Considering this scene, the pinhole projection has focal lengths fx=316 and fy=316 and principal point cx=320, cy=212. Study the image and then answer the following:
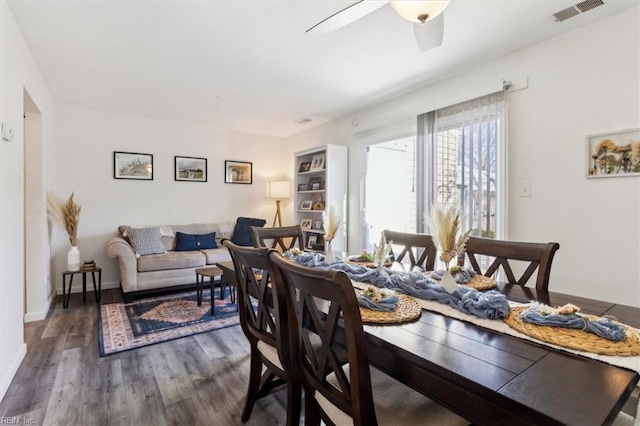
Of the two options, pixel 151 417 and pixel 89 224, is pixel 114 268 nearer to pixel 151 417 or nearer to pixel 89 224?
pixel 89 224

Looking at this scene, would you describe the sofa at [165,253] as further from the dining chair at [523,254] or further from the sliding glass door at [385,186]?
the dining chair at [523,254]

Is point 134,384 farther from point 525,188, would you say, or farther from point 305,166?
point 305,166

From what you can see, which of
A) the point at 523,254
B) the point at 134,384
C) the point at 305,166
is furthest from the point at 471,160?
the point at 134,384

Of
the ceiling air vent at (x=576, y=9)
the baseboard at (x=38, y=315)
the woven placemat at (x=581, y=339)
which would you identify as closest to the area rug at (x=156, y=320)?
the baseboard at (x=38, y=315)

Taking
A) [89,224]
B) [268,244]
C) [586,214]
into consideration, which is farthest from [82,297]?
[586,214]

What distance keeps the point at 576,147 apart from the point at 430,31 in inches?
61.4

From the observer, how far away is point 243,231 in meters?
4.98

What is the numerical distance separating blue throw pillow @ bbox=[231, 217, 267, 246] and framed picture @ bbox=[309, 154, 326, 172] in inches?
48.7

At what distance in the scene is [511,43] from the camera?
8.36ft

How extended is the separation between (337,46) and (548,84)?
1713mm

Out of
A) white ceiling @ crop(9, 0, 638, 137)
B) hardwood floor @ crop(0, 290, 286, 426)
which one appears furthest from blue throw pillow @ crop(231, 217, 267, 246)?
hardwood floor @ crop(0, 290, 286, 426)

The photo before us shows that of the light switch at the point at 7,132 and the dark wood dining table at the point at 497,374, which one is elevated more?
the light switch at the point at 7,132

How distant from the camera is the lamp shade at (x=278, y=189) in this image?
5.51 meters

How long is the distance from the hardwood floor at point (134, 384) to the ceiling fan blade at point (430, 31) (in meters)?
2.29
